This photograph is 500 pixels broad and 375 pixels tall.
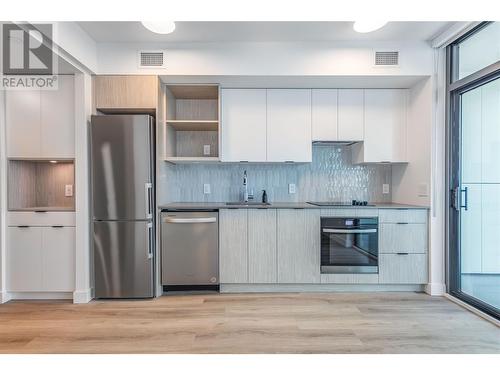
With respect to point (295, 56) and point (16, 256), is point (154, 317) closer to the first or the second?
point (16, 256)

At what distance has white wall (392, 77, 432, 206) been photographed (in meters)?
3.04

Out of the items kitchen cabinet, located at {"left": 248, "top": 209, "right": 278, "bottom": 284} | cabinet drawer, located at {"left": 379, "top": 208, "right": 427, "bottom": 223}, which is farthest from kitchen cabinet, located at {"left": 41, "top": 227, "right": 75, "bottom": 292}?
cabinet drawer, located at {"left": 379, "top": 208, "right": 427, "bottom": 223}

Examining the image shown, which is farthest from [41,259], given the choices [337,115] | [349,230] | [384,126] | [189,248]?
[384,126]

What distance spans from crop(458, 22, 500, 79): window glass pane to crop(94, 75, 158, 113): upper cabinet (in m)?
2.91

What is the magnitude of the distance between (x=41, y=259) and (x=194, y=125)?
1.99m

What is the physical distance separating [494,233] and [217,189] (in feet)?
8.92

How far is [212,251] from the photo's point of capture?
3037 mm

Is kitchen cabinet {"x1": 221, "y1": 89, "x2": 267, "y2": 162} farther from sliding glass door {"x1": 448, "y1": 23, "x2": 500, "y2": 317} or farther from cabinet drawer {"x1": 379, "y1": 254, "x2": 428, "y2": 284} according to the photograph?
sliding glass door {"x1": 448, "y1": 23, "x2": 500, "y2": 317}

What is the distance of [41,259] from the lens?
2.90m

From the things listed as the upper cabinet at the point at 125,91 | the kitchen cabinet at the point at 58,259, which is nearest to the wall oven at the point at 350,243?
the upper cabinet at the point at 125,91

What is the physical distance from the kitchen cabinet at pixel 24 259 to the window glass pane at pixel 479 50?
13.9 ft

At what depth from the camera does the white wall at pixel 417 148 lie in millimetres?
3041

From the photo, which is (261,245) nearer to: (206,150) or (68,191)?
(206,150)

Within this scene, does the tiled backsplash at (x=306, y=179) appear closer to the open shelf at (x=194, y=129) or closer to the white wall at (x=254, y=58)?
the open shelf at (x=194, y=129)
